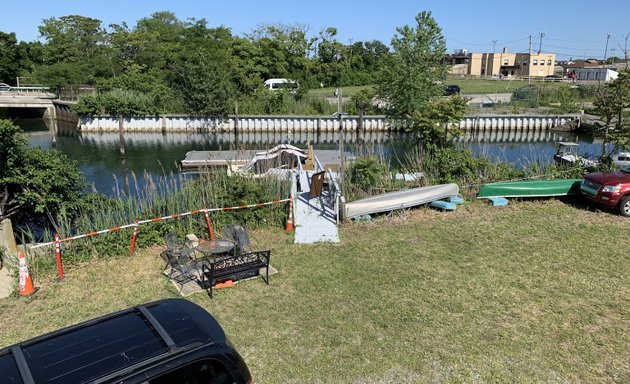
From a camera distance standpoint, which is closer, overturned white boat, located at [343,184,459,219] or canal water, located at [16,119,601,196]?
overturned white boat, located at [343,184,459,219]

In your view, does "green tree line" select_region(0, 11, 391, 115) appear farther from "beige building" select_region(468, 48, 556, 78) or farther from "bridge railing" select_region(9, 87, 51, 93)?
"beige building" select_region(468, 48, 556, 78)

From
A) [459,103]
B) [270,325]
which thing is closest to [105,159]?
[459,103]

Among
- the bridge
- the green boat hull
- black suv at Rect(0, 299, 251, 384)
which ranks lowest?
the green boat hull

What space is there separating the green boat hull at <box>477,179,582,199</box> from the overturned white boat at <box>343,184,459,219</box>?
3.54 ft

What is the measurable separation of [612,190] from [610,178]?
494 mm

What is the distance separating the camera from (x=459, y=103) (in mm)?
16125

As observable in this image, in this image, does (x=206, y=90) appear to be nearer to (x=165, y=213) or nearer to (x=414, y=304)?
(x=165, y=213)

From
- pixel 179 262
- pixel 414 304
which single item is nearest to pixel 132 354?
pixel 414 304

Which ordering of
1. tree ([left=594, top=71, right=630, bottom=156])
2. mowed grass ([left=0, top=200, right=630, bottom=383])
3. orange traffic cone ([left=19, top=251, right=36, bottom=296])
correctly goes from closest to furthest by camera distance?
mowed grass ([left=0, top=200, right=630, bottom=383])
orange traffic cone ([left=19, top=251, right=36, bottom=296])
tree ([left=594, top=71, right=630, bottom=156])

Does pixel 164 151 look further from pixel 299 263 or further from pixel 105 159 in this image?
pixel 299 263

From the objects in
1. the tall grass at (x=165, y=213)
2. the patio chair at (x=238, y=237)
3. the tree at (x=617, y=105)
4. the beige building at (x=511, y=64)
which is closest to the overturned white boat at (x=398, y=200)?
the tall grass at (x=165, y=213)

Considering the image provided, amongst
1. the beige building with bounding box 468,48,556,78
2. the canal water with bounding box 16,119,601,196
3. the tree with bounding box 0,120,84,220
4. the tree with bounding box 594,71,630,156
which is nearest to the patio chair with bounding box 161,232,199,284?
the tree with bounding box 0,120,84,220

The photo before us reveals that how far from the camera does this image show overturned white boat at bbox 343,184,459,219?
12492 mm

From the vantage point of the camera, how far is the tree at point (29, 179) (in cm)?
1027
